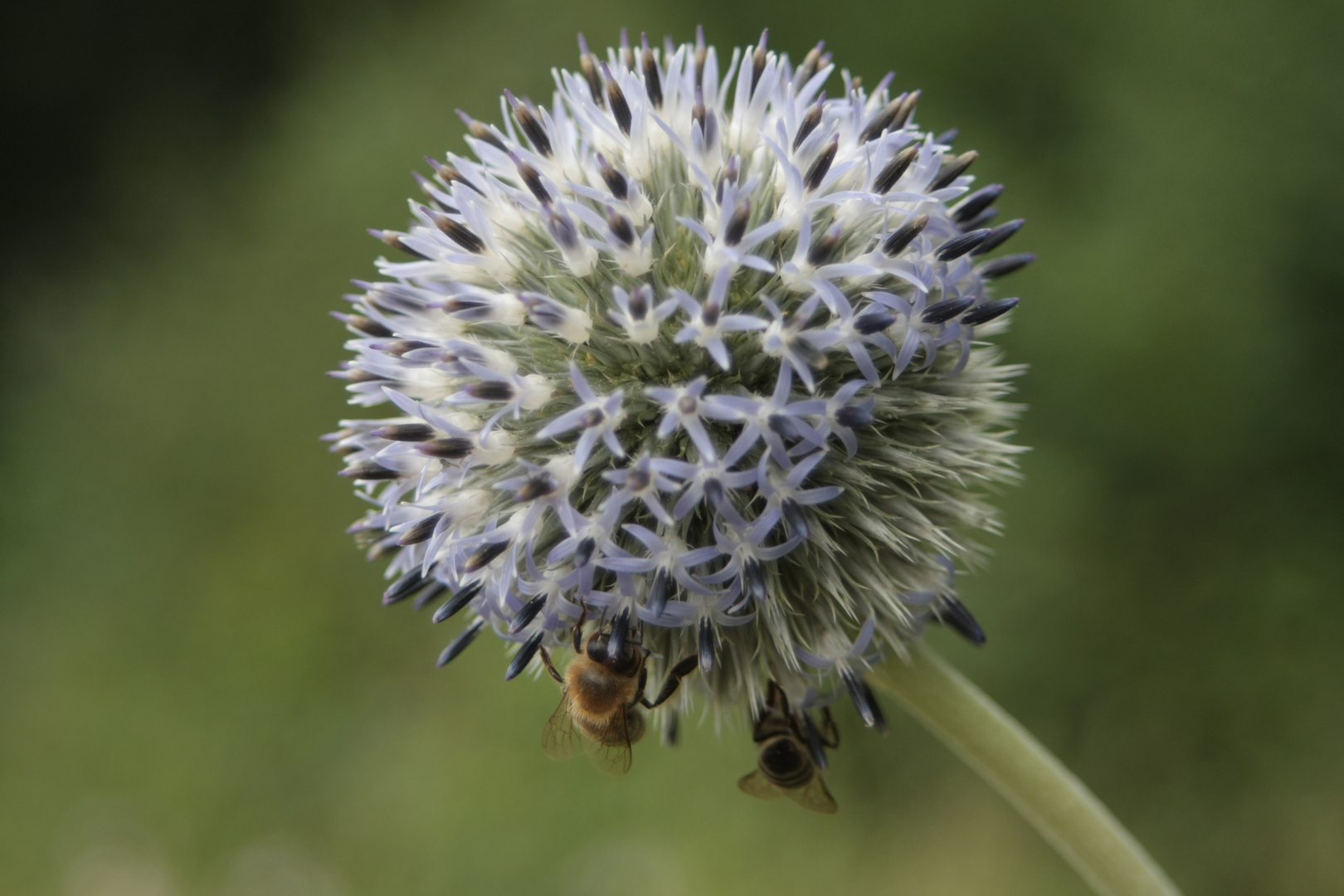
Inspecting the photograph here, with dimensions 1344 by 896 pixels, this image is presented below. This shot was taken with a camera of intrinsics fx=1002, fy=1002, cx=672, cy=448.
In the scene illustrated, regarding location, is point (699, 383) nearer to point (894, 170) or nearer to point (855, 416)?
point (855, 416)

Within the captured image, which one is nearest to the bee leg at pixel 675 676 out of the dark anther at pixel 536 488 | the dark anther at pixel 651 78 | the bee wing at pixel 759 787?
the bee wing at pixel 759 787

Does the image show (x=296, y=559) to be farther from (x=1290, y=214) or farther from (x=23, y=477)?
(x=1290, y=214)

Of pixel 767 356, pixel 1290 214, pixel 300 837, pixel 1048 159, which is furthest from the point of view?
pixel 300 837

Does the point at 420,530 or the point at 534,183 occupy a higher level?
the point at 534,183

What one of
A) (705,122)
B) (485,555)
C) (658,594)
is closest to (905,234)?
(705,122)

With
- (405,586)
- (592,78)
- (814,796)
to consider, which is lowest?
(814,796)

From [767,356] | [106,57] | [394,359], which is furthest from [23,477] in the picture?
[767,356]
